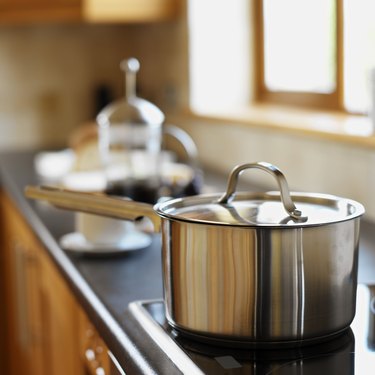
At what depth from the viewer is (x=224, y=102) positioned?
2758 mm

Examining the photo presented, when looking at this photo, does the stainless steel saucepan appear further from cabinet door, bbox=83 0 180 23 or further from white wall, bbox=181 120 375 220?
cabinet door, bbox=83 0 180 23

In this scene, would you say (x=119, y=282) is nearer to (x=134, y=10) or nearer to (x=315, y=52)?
(x=315, y=52)

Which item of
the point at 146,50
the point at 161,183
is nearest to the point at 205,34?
the point at 146,50

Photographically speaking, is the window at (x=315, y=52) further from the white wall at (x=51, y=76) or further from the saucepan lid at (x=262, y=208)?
the white wall at (x=51, y=76)

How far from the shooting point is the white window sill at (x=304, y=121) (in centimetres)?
178

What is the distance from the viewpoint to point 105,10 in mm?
2826

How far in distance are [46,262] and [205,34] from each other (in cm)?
126

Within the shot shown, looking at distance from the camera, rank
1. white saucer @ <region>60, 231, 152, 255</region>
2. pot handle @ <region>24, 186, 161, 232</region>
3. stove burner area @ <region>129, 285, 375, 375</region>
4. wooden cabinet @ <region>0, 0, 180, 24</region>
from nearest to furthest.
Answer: stove burner area @ <region>129, 285, 375, 375</region> → pot handle @ <region>24, 186, 161, 232</region> → white saucer @ <region>60, 231, 152, 255</region> → wooden cabinet @ <region>0, 0, 180, 24</region>

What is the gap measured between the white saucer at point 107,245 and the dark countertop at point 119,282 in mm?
11

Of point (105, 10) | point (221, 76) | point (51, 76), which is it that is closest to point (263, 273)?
point (221, 76)

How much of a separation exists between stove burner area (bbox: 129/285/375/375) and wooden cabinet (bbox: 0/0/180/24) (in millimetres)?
2005

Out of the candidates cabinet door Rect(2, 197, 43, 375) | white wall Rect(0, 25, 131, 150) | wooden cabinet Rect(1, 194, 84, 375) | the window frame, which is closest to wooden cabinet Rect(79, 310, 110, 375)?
wooden cabinet Rect(1, 194, 84, 375)

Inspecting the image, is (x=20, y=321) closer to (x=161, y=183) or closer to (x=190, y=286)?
(x=161, y=183)

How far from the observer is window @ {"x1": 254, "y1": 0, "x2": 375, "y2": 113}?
2215mm
